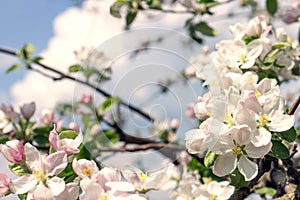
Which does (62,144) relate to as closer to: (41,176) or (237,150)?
(41,176)

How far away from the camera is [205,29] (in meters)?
2.53

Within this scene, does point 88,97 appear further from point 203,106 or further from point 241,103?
point 241,103

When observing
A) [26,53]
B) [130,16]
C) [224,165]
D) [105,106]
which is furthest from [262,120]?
[26,53]

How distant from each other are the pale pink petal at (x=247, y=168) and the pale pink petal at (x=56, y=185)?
1.08ft

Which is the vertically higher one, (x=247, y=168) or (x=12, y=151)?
(x=12, y=151)

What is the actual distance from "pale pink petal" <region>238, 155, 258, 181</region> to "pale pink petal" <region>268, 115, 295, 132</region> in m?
0.07

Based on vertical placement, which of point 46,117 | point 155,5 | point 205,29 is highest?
point 155,5

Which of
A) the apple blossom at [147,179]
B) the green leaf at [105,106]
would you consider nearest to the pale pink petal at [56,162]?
the apple blossom at [147,179]

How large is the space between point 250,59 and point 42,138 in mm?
843

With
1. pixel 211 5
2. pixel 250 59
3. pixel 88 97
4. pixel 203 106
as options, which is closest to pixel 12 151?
pixel 203 106

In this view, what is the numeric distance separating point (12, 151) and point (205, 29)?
1503 mm

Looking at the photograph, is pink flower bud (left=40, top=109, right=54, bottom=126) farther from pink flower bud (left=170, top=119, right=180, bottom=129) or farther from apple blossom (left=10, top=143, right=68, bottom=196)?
apple blossom (left=10, top=143, right=68, bottom=196)

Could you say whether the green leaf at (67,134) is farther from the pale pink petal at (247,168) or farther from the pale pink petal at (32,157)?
the pale pink petal at (247,168)

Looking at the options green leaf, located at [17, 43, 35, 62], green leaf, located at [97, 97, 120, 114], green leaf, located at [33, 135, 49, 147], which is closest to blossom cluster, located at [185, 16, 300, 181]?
green leaf, located at [33, 135, 49, 147]
